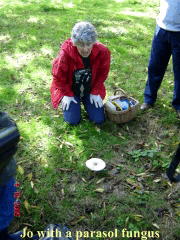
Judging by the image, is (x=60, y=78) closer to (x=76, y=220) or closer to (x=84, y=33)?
(x=84, y=33)

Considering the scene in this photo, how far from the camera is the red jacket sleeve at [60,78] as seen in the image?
3012 mm

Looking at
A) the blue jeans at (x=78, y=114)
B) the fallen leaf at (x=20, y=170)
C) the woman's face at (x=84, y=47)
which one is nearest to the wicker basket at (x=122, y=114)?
the blue jeans at (x=78, y=114)

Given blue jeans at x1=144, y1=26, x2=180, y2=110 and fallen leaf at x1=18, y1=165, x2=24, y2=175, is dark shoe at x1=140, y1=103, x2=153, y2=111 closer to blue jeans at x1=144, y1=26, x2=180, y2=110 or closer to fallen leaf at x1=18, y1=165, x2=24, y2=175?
blue jeans at x1=144, y1=26, x2=180, y2=110

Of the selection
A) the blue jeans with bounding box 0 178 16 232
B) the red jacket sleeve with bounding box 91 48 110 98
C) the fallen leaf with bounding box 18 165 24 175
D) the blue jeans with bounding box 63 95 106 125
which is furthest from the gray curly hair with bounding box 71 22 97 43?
the blue jeans with bounding box 0 178 16 232

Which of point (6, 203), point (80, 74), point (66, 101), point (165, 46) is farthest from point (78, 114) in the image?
point (6, 203)

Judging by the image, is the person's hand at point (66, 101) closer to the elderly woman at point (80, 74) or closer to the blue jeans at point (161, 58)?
the elderly woman at point (80, 74)

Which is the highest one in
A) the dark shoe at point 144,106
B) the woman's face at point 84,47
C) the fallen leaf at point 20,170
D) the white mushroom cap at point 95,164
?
the woman's face at point 84,47

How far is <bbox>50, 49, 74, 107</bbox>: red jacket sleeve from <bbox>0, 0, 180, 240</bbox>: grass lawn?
0.41 meters

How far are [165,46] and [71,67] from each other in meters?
1.28

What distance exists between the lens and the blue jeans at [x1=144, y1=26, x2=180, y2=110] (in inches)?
115

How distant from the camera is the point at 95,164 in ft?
8.93

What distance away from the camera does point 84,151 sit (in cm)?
301

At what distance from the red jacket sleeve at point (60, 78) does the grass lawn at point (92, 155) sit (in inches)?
16.1

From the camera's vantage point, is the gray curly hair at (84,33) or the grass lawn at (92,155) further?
the gray curly hair at (84,33)
